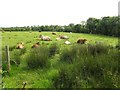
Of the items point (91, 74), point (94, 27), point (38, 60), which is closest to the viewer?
point (91, 74)

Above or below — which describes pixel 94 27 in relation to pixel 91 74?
above

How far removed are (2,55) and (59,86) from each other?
4.55 metres

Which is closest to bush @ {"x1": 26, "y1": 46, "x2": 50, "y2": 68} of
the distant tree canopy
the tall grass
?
the tall grass

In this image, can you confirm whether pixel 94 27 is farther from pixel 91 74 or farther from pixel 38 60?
pixel 91 74

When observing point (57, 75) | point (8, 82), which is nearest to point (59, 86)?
point (57, 75)

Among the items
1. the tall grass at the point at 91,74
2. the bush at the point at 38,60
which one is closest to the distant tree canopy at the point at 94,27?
the bush at the point at 38,60

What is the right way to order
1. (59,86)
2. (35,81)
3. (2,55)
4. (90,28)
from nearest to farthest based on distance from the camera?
(59,86) → (35,81) → (2,55) → (90,28)

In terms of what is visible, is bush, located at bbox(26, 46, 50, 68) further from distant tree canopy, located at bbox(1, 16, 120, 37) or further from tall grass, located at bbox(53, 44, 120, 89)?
distant tree canopy, located at bbox(1, 16, 120, 37)

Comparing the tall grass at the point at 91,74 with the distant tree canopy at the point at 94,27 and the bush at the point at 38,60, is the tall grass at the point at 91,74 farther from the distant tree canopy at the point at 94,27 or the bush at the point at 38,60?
the distant tree canopy at the point at 94,27

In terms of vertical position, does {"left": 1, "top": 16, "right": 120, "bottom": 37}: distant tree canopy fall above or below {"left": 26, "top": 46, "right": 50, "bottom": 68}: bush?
above

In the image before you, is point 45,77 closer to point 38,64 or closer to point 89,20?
point 38,64

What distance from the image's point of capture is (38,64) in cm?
995

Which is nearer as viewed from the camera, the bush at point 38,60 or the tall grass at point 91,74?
the tall grass at point 91,74

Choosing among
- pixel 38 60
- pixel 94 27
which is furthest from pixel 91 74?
pixel 94 27
